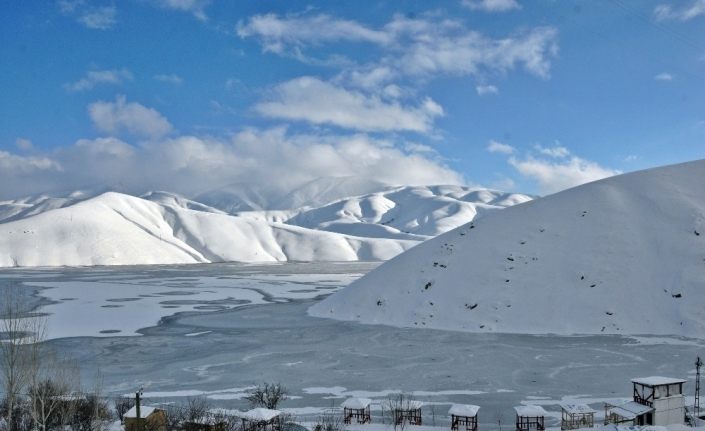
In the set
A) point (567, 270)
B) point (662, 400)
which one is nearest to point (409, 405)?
point (662, 400)

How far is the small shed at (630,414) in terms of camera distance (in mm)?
18656

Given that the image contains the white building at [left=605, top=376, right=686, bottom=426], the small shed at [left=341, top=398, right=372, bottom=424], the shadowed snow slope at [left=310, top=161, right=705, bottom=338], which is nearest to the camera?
the white building at [left=605, top=376, right=686, bottom=426]

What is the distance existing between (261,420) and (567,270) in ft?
118

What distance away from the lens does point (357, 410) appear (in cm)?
2009

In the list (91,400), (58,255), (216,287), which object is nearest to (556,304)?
(91,400)

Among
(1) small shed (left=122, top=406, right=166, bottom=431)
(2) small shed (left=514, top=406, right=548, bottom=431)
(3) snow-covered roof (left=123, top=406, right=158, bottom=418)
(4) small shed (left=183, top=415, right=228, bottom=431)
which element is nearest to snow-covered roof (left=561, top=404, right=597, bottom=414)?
(2) small shed (left=514, top=406, right=548, bottom=431)

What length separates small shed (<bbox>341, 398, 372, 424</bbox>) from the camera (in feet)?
64.4

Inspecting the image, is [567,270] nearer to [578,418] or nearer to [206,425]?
[578,418]

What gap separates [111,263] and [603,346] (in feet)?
475

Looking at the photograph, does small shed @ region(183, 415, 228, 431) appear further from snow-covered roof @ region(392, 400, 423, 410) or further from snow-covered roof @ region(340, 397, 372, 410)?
snow-covered roof @ region(392, 400, 423, 410)

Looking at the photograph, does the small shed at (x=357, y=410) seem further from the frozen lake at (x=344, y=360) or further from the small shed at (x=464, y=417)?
the small shed at (x=464, y=417)

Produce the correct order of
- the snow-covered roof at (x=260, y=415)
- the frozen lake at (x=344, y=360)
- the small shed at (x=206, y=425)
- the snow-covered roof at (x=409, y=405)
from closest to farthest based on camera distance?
the small shed at (x=206, y=425)
the snow-covered roof at (x=260, y=415)
the snow-covered roof at (x=409, y=405)
the frozen lake at (x=344, y=360)

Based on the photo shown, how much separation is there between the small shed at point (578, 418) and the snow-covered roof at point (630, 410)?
2.93 ft

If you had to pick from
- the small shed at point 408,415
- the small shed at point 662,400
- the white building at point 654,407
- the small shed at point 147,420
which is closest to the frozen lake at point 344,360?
the small shed at point 408,415
